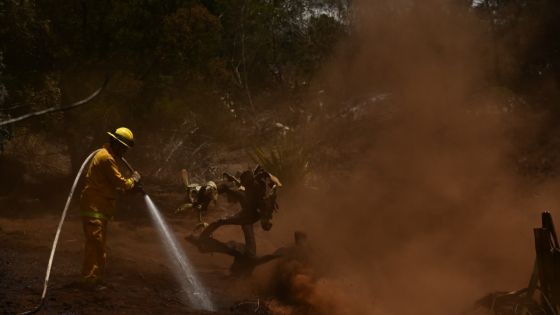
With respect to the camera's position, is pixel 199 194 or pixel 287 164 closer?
pixel 199 194

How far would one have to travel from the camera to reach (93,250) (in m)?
6.50

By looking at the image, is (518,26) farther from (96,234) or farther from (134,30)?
(96,234)

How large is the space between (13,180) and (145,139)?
3402 mm

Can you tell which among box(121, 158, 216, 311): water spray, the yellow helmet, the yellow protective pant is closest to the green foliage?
box(121, 158, 216, 311): water spray

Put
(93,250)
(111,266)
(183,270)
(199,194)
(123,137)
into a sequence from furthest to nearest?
(183,270)
(111,266)
(199,194)
(123,137)
(93,250)

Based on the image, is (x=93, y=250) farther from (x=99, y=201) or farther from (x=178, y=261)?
(x=178, y=261)

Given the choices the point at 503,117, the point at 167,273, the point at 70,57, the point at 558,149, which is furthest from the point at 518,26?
the point at 167,273

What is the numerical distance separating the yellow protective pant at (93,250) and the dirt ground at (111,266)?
181 millimetres

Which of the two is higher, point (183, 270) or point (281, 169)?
point (281, 169)

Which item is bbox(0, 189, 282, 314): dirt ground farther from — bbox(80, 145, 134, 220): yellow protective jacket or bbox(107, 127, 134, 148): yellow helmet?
bbox(107, 127, 134, 148): yellow helmet

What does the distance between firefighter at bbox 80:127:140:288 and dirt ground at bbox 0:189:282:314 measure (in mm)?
293

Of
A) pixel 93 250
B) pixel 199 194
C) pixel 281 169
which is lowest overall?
pixel 281 169

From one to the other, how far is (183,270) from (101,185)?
2784 millimetres

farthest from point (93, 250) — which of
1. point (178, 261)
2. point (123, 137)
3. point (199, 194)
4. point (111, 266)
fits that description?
point (178, 261)
